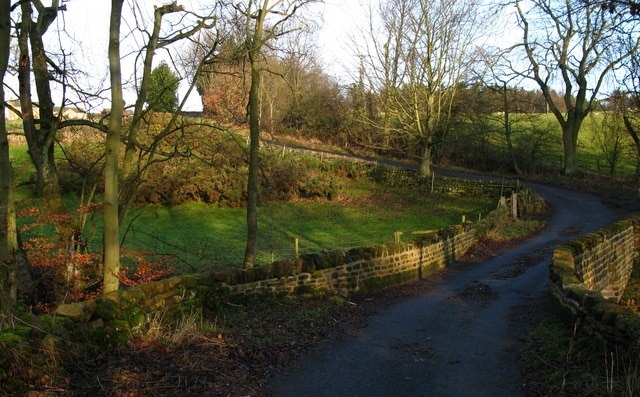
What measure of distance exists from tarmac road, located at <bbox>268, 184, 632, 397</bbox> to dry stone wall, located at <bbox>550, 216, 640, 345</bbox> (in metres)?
1.08

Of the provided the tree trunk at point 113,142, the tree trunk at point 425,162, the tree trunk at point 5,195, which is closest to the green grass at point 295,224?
the tree trunk at point 425,162

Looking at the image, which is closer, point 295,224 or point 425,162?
point 295,224

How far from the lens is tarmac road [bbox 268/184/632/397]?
6.56m

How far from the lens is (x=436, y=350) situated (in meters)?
8.22

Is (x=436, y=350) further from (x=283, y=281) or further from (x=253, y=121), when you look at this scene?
(x=253, y=121)

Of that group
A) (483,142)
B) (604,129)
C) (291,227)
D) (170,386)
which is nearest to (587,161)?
(604,129)

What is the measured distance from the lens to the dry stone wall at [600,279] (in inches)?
273

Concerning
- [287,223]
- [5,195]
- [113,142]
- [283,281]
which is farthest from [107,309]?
[287,223]

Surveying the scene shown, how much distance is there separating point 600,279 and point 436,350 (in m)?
9.58

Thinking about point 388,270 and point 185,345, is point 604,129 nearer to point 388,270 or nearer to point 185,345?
point 388,270

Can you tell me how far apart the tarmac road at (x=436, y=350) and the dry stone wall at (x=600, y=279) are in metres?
1.08

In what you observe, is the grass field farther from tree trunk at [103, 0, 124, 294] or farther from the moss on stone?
the moss on stone

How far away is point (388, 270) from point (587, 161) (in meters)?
42.2

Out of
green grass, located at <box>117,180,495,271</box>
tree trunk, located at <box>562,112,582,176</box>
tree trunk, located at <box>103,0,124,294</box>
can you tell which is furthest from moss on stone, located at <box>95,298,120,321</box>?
tree trunk, located at <box>562,112,582,176</box>
